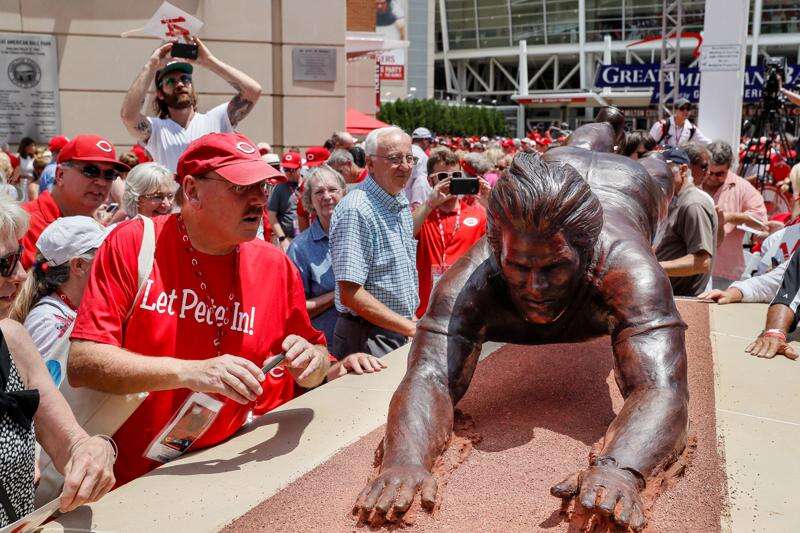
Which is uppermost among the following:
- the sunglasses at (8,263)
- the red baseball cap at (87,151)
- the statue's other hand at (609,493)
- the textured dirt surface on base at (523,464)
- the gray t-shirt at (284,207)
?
the red baseball cap at (87,151)

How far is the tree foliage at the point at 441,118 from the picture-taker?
141 ft

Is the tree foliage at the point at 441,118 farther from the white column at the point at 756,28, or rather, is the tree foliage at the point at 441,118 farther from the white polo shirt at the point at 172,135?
the white polo shirt at the point at 172,135

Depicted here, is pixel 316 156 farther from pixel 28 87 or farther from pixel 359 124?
pixel 359 124

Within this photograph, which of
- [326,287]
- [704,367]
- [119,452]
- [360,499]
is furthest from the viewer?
[326,287]

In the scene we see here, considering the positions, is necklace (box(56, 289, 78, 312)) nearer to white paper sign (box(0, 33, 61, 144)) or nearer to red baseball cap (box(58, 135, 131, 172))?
red baseball cap (box(58, 135, 131, 172))

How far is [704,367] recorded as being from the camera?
3.44 m

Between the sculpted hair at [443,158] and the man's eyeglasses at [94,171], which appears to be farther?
the sculpted hair at [443,158]

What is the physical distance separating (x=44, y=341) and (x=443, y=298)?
149 centimetres

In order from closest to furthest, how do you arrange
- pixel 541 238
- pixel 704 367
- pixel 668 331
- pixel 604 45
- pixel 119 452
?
1. pixel 541 238
2. pixel 668 331
3. pixel 119 452
4. pixel 704 367
5. pixel 604 45

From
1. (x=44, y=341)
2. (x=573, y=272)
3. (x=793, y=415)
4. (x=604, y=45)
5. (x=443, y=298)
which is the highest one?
(x=604, y=45)

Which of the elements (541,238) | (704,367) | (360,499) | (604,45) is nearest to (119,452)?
(360,499)

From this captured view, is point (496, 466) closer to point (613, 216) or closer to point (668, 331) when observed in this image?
point (668, 331)

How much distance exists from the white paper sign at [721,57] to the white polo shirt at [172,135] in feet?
28.5

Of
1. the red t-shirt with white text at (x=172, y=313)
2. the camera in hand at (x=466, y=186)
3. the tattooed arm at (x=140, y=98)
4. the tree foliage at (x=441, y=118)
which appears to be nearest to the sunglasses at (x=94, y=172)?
the tattooed arm at (x=140, y=98)
